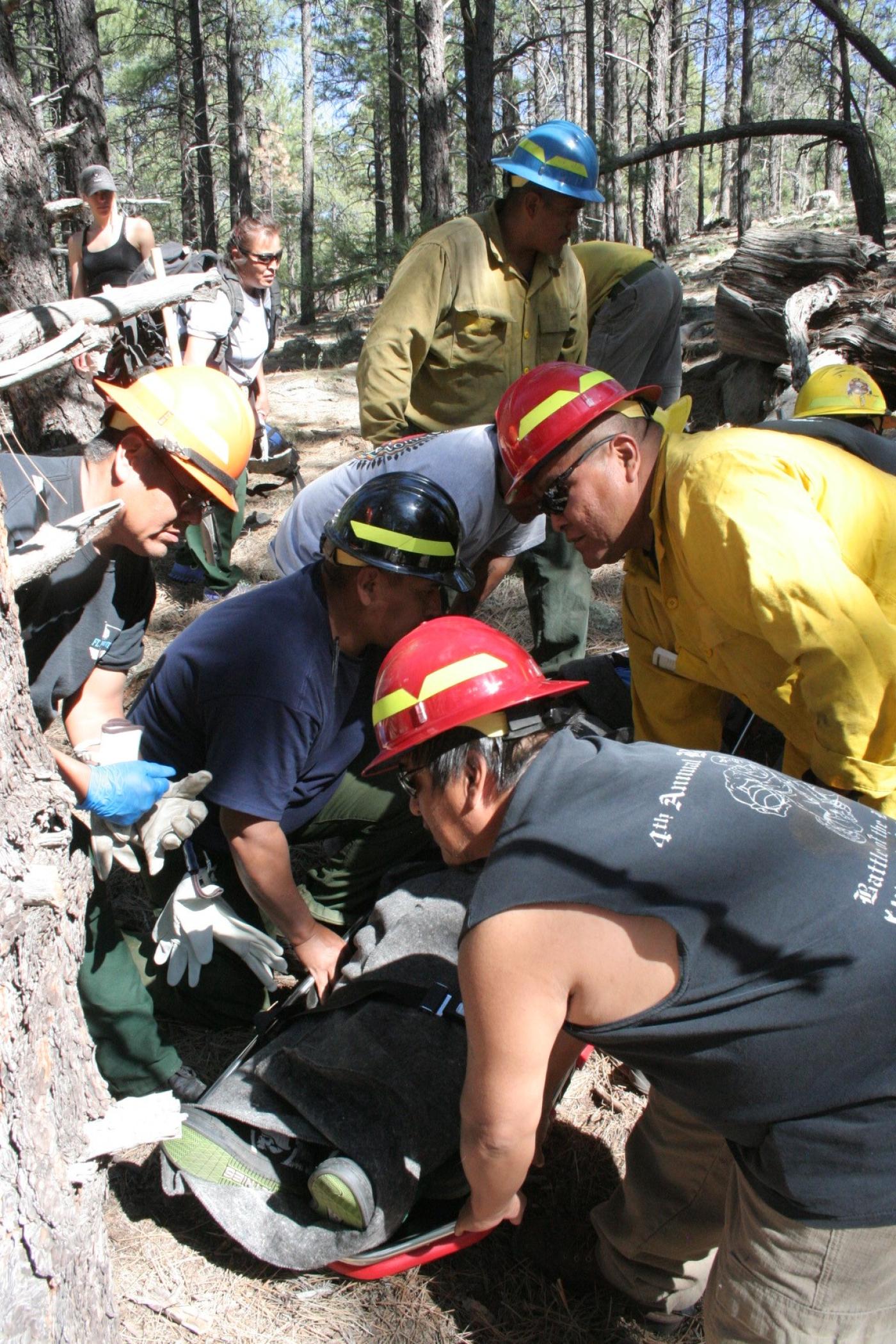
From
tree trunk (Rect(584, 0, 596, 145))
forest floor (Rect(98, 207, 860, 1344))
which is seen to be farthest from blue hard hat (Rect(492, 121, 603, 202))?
tree trunk (Rect(584, 0, 596, 145))

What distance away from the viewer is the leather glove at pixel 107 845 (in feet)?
8.14

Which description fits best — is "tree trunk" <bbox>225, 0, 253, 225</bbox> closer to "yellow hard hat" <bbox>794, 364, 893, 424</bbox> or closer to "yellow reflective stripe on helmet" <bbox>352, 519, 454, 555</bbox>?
"yellow hard hat" <bbox>794, 364, 893, 424</bbox>

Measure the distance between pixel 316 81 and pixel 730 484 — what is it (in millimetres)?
27566

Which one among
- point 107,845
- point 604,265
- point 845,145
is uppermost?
point 845,145

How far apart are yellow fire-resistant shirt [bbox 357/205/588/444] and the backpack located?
4.37 feet

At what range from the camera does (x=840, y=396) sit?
452cm

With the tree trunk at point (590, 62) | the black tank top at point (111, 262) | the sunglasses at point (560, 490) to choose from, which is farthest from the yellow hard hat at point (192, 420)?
the tree trunk at point (590, 62)

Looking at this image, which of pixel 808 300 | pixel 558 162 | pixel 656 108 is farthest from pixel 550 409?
pixel 656 108

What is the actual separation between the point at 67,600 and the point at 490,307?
86.9 inches

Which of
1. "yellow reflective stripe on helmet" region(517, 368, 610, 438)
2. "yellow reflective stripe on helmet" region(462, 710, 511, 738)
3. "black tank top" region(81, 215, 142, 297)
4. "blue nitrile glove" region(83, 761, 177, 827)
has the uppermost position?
"black tank top" region(81, 215, 142, 297)

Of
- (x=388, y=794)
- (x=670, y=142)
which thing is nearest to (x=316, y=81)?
(x=670, y=142)

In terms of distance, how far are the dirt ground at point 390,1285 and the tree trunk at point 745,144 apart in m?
15.5

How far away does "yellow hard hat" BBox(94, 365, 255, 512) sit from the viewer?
257 centimetres

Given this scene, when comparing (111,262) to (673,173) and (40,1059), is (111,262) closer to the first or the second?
(40,1059)
